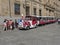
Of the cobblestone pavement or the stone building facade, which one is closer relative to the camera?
the cobblestone pavement

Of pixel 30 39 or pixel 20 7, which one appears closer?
pixel 30 39

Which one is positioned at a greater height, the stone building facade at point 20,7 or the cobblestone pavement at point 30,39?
the stone building facade at point 20,7

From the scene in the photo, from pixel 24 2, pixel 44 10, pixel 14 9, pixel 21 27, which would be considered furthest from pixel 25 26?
pixel 44 10

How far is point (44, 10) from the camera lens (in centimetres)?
5981

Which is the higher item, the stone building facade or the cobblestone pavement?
the stone building facade

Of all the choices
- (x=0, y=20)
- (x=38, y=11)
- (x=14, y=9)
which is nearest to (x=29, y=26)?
(x=0, y=20)

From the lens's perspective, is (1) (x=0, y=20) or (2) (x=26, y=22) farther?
(1) (x=0, y=20)

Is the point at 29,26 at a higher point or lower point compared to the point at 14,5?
lower

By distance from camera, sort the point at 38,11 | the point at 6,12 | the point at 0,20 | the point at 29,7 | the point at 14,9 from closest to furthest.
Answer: the point at 0,20 → the point at 6,12 → the point at 14,9 → the point at 29,7 → the point at 38,11

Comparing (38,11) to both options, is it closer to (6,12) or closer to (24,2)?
(24,2)

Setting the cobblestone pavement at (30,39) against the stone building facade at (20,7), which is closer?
the cobblestone pavement at (30,39)

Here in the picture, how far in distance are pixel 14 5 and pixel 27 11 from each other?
6.55m

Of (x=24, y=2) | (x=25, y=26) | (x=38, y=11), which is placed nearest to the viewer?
(x=25, y=26)

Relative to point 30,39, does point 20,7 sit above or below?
above
